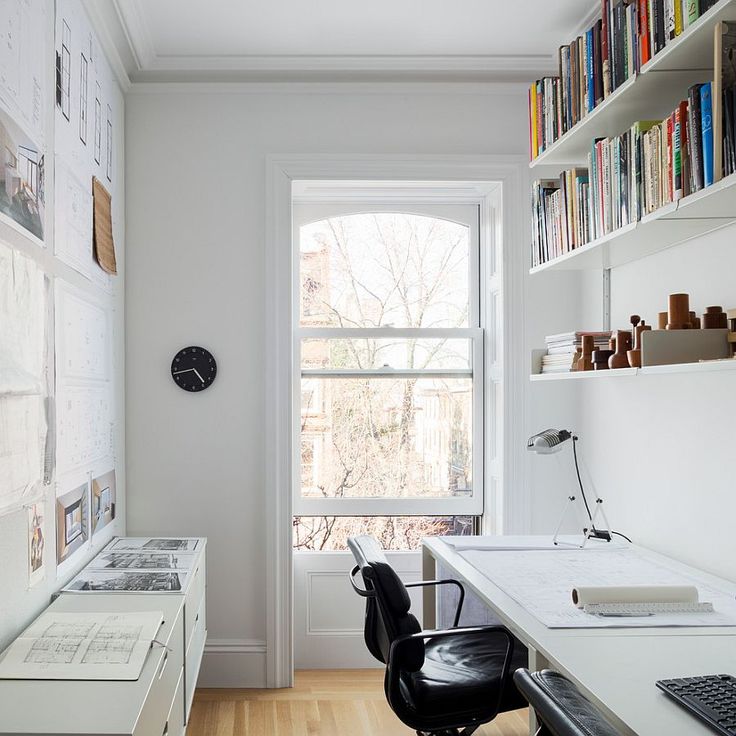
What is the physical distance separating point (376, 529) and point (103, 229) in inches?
75.0

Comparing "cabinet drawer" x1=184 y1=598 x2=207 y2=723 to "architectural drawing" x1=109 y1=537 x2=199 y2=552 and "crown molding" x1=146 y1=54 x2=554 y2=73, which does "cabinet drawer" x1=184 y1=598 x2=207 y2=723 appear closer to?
"architectural drawing" x1=109 y1=537 x2=199 y2=552

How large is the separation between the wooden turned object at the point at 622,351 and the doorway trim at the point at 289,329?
110 cm

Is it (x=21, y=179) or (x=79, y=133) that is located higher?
(x=79, y=133)

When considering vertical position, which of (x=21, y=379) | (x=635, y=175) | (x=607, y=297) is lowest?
(x=21, y=379)

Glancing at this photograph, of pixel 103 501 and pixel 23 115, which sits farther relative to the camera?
pixel 103 501

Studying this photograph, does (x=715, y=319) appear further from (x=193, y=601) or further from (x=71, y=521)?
(x=71, y=521)

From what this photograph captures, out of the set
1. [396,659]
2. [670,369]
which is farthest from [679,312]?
[396,659]

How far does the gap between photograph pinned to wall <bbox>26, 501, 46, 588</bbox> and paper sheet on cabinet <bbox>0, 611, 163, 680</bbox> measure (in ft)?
0.38

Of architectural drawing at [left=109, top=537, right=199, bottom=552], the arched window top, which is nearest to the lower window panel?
architectural drawing at [left=109, top=537, right=199, bottom=552]

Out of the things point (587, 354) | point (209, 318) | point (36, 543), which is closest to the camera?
point (36, 543)

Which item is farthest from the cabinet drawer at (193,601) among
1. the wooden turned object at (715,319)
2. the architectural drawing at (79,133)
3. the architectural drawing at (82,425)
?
the wooden turned object at (715,319)

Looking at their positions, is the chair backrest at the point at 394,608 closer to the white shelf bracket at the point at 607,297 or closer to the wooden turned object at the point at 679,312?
the wooden turned object at the point at 679,312

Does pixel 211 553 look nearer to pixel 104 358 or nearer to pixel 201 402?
pixel 201 402

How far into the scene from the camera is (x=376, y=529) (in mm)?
3879
